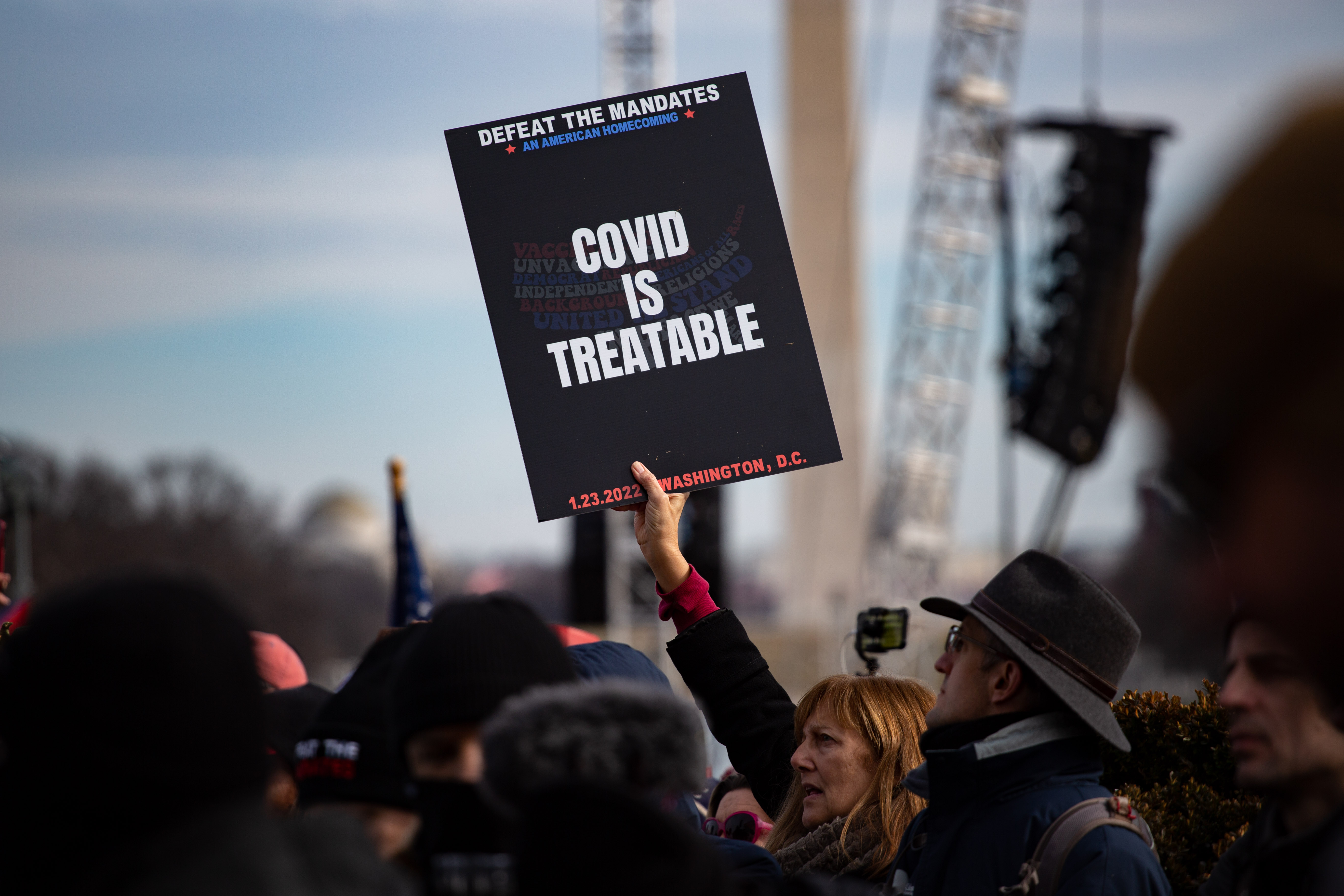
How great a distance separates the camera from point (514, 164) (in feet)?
10.0

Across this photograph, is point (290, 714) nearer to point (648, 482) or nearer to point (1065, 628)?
point (648, 482)

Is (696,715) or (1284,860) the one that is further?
(1284,860)

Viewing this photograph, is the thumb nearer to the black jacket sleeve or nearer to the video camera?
the black jacket sleeve

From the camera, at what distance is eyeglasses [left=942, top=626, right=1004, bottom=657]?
289 centimetres

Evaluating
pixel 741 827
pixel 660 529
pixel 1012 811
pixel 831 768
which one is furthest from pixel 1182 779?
pixel 660 529

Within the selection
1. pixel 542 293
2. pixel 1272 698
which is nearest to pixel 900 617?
pixel 542 293

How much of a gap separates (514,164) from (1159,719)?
7.20 ft

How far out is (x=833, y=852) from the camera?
3.47 m

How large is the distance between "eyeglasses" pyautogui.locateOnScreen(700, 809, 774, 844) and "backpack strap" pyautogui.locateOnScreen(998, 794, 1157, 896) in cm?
164

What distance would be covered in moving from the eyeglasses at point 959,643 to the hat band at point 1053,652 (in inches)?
2.3

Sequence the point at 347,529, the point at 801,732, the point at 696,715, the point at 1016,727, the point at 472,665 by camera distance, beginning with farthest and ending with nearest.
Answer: the point at 347,529, the point at 801,732, the point at 1016,727, the point at 472,665, the point at 696,715

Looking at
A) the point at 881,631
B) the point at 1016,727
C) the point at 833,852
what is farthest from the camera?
the point at 881,631

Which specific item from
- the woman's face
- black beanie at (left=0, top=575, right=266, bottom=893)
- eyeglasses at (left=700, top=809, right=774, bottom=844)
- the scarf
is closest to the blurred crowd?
black beanie at (left=0, top=575, right=266, bottom=893)

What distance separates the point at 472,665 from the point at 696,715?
1.14ft
